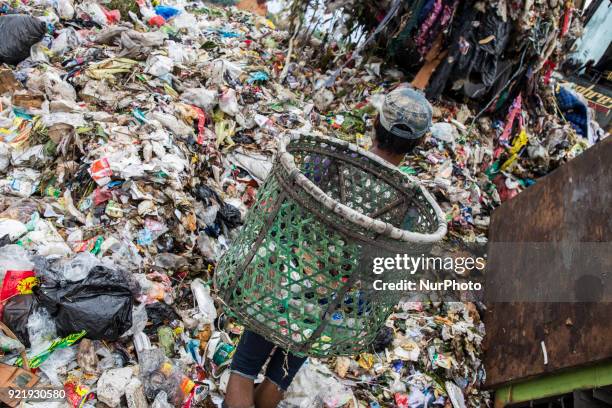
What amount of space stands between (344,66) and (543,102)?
265cm

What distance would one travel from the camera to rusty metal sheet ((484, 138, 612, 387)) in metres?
2.12

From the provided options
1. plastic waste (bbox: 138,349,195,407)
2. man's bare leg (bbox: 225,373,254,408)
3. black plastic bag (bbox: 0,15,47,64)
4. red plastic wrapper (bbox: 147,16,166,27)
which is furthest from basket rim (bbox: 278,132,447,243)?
red plastic wrapper (bbox: 147,16,166,27)

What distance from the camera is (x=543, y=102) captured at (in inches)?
237

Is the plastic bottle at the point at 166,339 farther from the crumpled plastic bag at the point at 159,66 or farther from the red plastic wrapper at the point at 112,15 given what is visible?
the red plastic wrapper at the point at 112,15

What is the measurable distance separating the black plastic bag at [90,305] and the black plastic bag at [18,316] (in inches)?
2.6

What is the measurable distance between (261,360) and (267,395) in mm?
184

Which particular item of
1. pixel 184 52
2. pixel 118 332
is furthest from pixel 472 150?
pixel 118 332

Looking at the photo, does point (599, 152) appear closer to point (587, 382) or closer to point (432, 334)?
point (587, 382)

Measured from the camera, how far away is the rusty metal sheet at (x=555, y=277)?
2.12 metres

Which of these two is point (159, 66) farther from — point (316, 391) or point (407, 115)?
point (316, 391)

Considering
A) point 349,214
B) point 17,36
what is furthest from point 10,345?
point 17,36

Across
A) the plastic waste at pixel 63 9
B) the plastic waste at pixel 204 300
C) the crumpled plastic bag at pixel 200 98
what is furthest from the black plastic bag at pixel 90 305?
the plastic waste at pixel 63 9

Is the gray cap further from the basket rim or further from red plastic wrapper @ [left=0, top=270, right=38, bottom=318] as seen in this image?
red plastic wrapper @ [left=0, top=270, right=38, bottom=318]

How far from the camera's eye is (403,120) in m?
1.90
